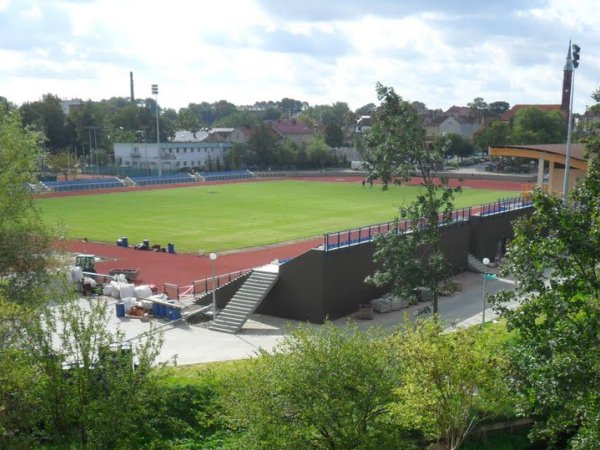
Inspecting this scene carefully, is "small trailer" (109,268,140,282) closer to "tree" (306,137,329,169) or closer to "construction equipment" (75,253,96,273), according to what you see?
"construction equipment" (75,253,96,273)

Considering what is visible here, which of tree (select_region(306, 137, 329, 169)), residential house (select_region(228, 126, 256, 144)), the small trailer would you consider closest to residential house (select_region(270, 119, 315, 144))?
residential house (select_region(228, 126, 256, 144))

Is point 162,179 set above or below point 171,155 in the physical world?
below

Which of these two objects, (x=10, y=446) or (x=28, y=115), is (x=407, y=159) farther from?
(x=28, y=115)

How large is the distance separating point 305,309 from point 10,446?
17.5 m

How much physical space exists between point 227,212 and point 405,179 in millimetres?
39121

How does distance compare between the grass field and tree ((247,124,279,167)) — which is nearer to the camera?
the grass field

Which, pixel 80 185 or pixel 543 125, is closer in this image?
pixel 80 185

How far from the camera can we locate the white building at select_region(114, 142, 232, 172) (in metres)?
111

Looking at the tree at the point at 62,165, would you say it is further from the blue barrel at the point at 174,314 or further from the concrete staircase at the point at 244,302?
the concrete staircase at the point at 244,302

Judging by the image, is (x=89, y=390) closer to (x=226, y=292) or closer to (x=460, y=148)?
(x=226, y=292)

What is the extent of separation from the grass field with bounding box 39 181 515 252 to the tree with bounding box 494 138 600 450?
22.4 m

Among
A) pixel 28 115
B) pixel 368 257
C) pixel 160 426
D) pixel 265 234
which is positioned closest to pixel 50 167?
pixel 28 115

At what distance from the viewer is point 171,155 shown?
11231 cm

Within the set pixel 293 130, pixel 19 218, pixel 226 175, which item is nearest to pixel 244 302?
pixel 19 218
